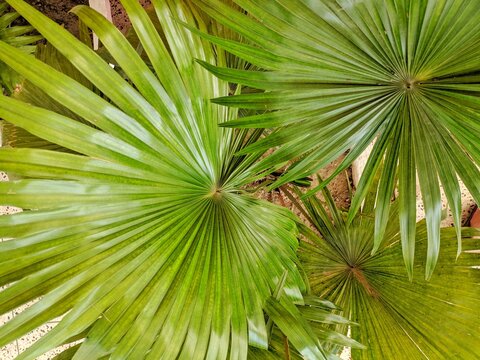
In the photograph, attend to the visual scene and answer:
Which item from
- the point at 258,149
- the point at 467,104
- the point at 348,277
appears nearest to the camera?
the point at 467,104

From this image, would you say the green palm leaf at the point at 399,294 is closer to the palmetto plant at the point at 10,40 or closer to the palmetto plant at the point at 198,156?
the palmetto plant at the point at 198,156

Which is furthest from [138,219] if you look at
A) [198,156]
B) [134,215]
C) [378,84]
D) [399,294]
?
[399,294]

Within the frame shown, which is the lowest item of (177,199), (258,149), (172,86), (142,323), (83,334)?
(83,334)

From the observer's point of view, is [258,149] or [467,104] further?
[258,149]

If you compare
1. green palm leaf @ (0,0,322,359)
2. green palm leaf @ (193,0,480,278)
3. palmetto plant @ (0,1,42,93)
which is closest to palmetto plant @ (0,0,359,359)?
green palm leaf @ (0,0,322,359)

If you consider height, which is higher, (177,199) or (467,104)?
(467,104)

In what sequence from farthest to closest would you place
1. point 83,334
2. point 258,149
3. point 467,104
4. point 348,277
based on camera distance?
point 348,277
point 83,334
point 258,149
point 467,104

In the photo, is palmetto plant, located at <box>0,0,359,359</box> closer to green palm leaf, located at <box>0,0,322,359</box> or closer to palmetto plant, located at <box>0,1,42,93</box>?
green palm leaf, located at <box>0,0,322,359</box>

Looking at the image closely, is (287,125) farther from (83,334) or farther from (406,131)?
(83,334)

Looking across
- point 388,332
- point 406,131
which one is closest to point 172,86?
point 406,131
